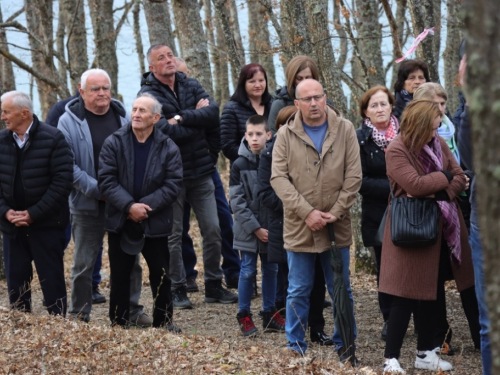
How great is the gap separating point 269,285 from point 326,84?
3072 mm

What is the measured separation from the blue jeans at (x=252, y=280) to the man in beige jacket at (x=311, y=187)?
1.24 m

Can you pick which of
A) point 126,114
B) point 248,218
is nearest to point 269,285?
point 248,218

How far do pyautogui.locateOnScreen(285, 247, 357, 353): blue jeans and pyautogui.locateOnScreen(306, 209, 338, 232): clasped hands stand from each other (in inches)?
12.7

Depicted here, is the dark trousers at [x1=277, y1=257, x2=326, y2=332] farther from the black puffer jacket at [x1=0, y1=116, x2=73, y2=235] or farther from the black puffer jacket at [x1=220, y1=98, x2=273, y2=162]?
the black puffer jacket at [x1=0, y1=116, x2=73, y2=235]

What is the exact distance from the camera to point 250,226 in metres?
7.52

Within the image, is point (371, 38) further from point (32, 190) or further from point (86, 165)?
point (32, 190)

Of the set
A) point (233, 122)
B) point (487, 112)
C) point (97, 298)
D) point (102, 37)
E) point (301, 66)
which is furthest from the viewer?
point (102, 37)

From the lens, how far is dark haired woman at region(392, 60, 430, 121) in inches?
294

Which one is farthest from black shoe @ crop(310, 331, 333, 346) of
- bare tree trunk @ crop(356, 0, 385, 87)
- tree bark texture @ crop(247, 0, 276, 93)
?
tree bark texture @ crop(247, 0, 276, 93)

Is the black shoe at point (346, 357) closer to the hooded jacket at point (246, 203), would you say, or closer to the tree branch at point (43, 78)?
the hooded jacket at point (246, 203)

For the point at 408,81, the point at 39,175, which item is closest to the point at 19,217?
the point at 39,175

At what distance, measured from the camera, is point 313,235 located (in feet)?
20.3

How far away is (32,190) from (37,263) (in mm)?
691

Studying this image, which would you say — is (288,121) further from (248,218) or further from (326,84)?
(326,84)
